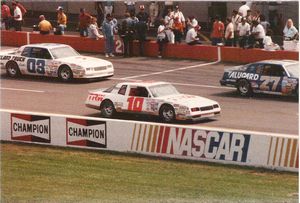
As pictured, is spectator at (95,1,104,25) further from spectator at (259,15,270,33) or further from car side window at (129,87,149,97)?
car side window at (129,87,149,97)

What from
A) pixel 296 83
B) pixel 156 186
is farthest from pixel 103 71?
pixel 156 186

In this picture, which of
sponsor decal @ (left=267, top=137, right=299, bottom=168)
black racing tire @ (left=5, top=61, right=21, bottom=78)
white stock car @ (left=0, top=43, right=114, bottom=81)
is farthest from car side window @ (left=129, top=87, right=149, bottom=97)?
black racing tire @ (left=5, top=61, right=21, bottom=78)

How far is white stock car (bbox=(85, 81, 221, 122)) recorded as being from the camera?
23.0 metres

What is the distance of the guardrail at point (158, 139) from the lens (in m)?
18.6

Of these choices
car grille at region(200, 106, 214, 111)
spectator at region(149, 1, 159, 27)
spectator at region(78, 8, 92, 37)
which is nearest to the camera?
car grille at region(200, 106, 214, 111)

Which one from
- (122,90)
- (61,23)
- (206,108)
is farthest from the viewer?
(61,23)

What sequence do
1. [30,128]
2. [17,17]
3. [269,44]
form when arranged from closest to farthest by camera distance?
[30,128] → [269,44] → [17,17]

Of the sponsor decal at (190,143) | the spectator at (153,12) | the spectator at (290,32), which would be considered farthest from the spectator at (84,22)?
the sponsor decal at (190,143)

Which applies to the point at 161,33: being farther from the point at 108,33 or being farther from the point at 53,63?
the point at 53,63

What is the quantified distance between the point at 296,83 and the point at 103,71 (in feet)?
23.1

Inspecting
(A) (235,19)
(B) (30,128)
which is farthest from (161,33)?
(B) (30,128)

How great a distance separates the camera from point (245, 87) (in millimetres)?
26750

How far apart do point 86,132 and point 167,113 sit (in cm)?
281

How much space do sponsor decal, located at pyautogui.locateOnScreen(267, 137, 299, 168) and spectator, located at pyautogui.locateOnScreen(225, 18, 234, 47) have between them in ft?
44.5
